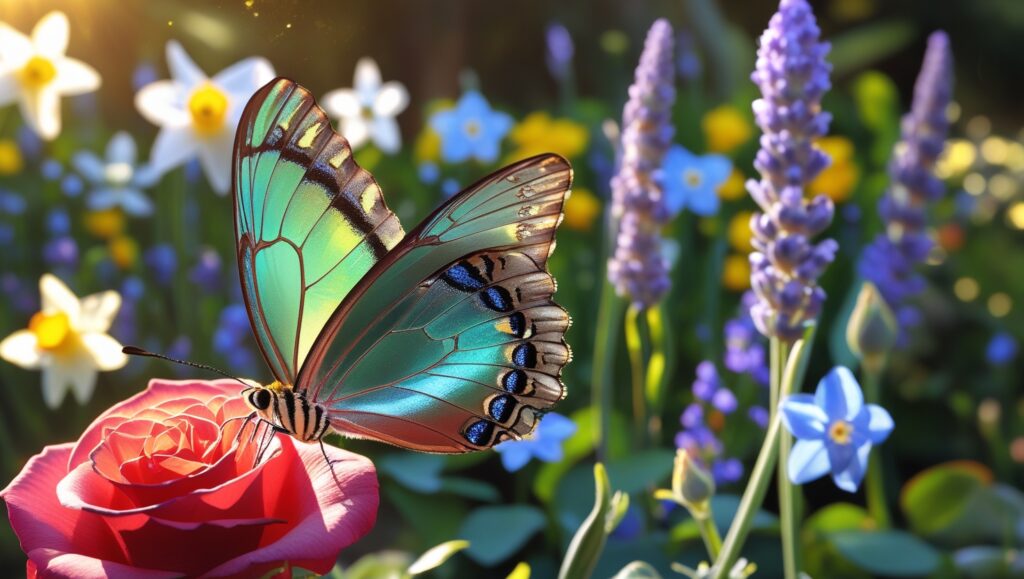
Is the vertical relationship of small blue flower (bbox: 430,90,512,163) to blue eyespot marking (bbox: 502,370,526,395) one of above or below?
above

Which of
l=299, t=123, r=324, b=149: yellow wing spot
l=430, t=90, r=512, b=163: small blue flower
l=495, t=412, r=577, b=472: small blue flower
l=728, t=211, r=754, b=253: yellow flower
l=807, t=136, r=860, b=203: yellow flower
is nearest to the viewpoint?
l=299, t=123, r=324, b=149: yellow wing spot

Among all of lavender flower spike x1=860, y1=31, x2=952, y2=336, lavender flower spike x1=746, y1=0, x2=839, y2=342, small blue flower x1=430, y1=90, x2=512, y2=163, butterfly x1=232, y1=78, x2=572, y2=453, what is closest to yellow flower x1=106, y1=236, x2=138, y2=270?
small blue flower x1=430, y1=90, x2=512, y2=163

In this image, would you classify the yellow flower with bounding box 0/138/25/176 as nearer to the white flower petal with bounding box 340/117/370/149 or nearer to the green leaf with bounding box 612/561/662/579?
the white flower petal with bounding box 340/117/370/149

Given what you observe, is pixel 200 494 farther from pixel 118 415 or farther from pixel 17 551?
pixel 17 551

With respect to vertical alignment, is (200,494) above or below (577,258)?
below

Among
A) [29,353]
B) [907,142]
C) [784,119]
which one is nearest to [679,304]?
[907,142]

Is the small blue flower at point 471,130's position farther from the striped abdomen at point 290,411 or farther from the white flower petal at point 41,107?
the striped abdomen at point 290,411

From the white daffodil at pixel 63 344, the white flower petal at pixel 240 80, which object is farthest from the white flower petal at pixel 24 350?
the white flower petal at pixel 240 80
